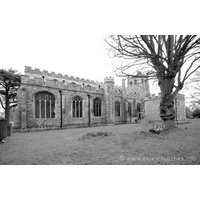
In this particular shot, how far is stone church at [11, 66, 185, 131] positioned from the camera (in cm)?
1362

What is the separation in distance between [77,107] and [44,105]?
4838 mm

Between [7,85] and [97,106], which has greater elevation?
[7,85]

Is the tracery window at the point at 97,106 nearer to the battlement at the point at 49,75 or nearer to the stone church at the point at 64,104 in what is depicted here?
the stone church at the point at 64,104

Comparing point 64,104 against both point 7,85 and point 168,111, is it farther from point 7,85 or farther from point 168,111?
point 7,85

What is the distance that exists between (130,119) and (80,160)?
22.8 m

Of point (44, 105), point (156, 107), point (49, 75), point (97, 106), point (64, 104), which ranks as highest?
point (49, 75)

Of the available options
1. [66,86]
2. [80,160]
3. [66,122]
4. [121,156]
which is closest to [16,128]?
[66,122]

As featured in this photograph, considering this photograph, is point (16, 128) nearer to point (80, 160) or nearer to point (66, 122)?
point (66, 122)

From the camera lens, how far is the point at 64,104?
16.2 metres

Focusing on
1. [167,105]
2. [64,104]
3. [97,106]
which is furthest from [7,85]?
[167,105]

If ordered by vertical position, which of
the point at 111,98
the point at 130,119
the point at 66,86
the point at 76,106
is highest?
the point at 66,86

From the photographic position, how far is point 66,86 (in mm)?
16844

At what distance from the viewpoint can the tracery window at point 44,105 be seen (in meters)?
14.6

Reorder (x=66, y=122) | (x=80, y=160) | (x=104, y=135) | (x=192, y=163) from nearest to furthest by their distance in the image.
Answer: (x=192, y=163) → (x=80, y=160) → (x=104, y=135) → (x=66, y=122)
